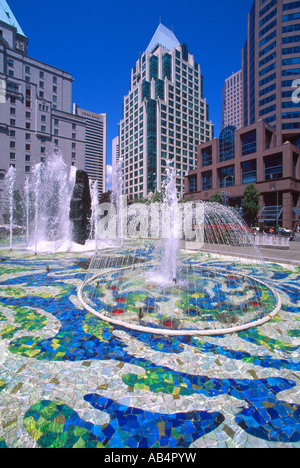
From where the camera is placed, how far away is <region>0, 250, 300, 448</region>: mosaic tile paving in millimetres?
2455

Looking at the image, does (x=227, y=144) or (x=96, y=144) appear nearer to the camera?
(x=227, y=144)

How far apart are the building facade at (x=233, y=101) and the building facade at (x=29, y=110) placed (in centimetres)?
11346

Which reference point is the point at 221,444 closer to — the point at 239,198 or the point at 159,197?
the point at 159,197

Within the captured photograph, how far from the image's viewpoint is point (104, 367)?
11.7 ft

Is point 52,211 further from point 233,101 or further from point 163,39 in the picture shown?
point 233,101

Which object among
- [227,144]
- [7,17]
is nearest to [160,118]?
[227,144]

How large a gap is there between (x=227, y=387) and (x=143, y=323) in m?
2.35

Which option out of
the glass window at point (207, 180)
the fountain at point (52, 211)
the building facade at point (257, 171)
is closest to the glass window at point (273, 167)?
the building facade at point (257, 171)

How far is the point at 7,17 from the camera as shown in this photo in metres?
56.6

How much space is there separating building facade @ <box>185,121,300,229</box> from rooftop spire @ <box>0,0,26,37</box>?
55648mm

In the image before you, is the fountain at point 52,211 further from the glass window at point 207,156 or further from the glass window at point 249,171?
the glass window at point 207,156

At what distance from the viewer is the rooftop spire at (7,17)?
5493cm

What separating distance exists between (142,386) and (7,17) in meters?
85.2

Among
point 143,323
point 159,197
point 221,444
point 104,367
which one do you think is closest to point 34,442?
point 104,367
